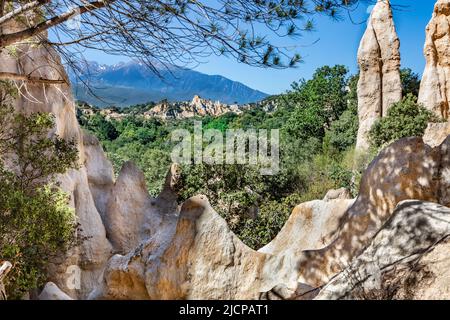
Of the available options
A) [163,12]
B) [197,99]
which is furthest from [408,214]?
[197,99]

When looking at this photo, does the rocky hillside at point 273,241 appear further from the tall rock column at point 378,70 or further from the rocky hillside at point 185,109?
the rocky hillside at point 185,109

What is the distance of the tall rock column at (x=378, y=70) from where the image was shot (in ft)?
52.9

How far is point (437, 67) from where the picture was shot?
1462cm

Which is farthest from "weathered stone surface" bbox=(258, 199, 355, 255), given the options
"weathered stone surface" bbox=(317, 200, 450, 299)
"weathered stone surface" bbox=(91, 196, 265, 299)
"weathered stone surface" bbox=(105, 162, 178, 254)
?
"weathered stone surface" bbox=(105, 162, 178, 254)

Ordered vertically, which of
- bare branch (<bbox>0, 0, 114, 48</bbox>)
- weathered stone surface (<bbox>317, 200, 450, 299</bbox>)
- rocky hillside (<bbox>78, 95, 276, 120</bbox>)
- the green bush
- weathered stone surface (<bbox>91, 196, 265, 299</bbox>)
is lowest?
weathered stone surface (<bbox>91, 196, 265, 299</bbox>)

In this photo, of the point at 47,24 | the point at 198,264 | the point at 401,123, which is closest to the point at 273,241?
the point at 198,264

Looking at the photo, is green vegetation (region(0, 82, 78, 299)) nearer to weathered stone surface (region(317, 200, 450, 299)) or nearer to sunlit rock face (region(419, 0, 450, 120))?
weathered stone surface (region(317, 200, 450, 299))

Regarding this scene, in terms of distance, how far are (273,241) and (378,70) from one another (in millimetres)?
12446

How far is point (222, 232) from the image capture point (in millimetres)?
4039

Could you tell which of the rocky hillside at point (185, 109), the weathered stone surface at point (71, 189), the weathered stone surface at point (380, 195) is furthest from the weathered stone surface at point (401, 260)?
the rocky hillside at point (185, 109)

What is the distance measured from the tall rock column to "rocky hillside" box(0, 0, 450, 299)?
8666 millimetres

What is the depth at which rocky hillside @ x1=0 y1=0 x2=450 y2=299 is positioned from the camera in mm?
1686

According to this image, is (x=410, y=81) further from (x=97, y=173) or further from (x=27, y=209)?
(x=27, y=209)
